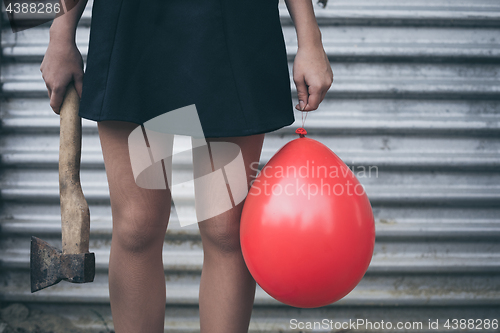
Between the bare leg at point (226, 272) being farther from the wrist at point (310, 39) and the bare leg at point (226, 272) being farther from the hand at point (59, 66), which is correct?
the hand at point (59, 66)

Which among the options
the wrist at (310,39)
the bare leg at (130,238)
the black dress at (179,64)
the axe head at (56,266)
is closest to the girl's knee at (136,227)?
the bare leg at (130,238)

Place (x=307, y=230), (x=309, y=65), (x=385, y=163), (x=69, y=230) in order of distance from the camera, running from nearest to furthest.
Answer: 1. (x=307, y=230)
2. (x=309, y=65)
3. (x=69, y=230)
4. (x=385, y=163)

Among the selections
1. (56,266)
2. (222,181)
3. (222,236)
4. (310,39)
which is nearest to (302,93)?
(310,39)

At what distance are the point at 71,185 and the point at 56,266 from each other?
8.7 inches

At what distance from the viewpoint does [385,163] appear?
1.97m

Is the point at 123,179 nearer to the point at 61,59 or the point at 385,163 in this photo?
the point at 61,59

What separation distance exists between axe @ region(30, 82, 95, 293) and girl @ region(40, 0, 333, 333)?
0.07 meters

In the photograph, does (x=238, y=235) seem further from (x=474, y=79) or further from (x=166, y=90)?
(x=474, y=79)

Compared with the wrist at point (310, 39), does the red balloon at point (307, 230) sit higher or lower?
lower

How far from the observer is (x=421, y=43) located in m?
1.96

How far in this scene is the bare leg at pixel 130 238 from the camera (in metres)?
0.93

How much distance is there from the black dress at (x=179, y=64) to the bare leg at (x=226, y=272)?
10cm

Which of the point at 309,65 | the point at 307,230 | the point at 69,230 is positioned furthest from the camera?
the point at 69,230

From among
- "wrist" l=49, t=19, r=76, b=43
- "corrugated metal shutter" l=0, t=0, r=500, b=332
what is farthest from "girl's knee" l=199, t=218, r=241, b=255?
"corrugated metal shutter" l=0, t=0, r=500, b=332
